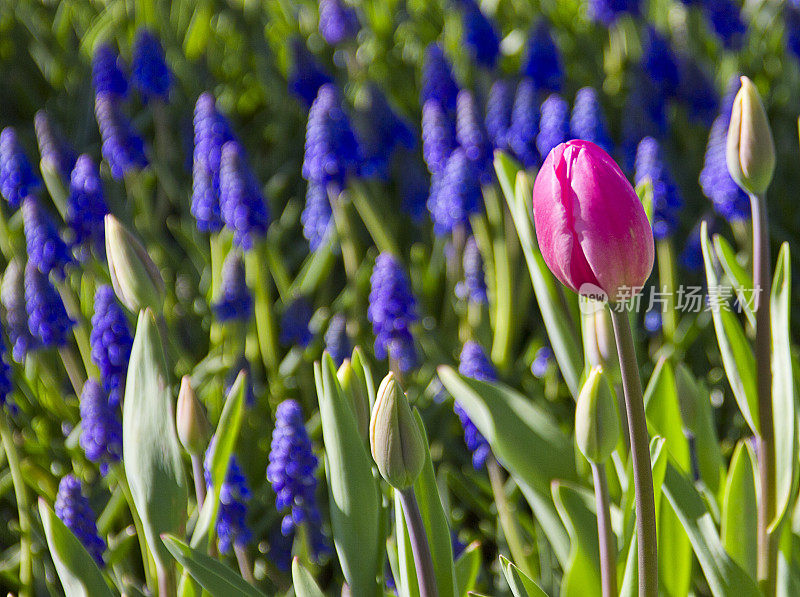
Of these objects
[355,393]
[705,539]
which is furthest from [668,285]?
[355,393]

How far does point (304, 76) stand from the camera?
2.37m

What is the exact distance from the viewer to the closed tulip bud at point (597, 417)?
2.94 feet

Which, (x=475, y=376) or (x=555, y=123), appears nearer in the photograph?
(x=475, y=376)

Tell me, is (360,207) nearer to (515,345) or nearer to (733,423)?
(515,345)

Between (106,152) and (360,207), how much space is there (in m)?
0.59

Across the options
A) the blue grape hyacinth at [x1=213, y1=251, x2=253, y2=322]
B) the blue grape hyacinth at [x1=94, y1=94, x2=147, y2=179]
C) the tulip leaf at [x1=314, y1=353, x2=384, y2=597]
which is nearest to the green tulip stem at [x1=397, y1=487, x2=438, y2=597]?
the tulip leaf at [x1=314, y1=353, x2=384, y2=597]

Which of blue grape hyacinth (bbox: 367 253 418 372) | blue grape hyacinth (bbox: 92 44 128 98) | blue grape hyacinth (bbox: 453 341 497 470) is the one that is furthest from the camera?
blue grape hyacinth (bbox: 92 44 128 98)

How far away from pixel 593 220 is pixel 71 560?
2.57 feet

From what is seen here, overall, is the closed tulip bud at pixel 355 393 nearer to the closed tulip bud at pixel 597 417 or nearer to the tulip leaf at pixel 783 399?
the closed tulip bud at pixel 597 417

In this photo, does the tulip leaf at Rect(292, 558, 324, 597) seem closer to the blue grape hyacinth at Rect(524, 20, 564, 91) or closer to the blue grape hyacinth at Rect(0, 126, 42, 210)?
the blue grape hyacinth at Rect(0, 126, 42, 210)

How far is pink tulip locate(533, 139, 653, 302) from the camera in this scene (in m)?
0.76

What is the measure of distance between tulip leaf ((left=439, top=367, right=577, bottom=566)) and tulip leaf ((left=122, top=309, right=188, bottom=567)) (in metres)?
0.36

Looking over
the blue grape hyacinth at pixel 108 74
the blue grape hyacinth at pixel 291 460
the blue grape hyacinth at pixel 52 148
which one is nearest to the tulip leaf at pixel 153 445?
the blue grape hyacinth at pixel 291 460

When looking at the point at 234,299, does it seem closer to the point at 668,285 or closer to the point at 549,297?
the point at 549,297
